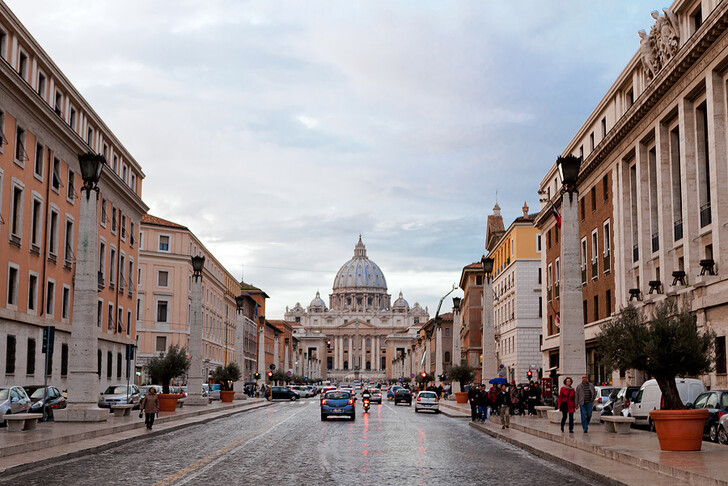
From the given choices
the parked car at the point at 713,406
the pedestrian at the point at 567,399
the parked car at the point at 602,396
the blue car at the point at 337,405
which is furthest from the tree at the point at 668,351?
the blue car at the point at 337,405

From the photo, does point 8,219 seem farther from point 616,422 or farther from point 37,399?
point 616,422

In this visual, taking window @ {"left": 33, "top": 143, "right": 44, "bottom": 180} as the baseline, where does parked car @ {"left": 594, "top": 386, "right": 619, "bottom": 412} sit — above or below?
below

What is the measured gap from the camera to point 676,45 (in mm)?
34375

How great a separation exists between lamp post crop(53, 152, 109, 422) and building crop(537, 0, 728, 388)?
21.4 meters

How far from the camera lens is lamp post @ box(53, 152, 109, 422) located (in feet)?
95.4

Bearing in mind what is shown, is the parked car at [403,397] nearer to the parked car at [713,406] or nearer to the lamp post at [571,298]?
the lamp post at [571,298]

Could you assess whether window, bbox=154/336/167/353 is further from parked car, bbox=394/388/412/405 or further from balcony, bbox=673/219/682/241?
balcony, bbox=673/219/682/241

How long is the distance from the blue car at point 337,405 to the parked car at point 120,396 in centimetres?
1040

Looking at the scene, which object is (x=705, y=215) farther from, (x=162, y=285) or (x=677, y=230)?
(x=162, y=285)

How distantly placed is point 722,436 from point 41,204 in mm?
32533

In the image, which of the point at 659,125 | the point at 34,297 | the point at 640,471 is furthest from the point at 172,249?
the point at 640,471

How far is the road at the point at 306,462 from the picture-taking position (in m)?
14.5

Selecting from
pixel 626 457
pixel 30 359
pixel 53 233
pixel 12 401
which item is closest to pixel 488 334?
pixel 30 359

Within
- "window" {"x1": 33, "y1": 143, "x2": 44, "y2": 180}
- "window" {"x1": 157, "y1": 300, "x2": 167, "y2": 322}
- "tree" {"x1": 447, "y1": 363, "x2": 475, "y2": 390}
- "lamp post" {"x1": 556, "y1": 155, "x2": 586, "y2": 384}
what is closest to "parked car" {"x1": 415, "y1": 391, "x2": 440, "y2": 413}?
"tree" {"x1": 447, "y1": 363, "x2": 475, "y2": 390}
